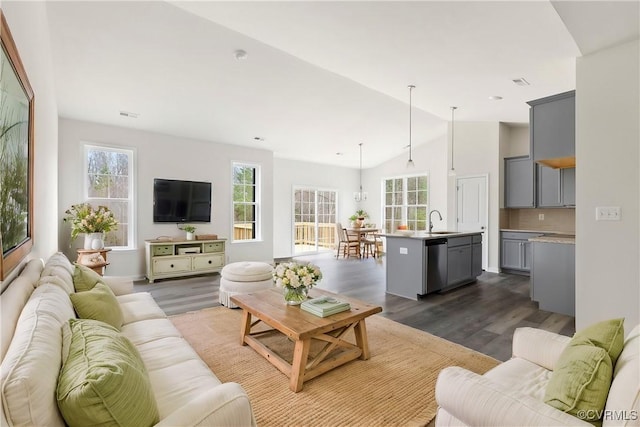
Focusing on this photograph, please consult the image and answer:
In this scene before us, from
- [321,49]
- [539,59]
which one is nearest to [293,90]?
[321,49]

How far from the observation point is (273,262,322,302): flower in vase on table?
96.4 inches

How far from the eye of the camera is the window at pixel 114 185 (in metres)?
4.94

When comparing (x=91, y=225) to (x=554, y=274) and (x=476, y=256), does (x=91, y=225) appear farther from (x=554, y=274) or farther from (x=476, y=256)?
(x=554, y=274)

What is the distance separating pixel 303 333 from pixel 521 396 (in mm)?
1213

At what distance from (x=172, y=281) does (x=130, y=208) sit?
1443 mm

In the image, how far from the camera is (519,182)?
5.88 m

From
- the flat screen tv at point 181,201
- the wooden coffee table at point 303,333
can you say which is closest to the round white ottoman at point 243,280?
the wooden coffee table at point 303,333

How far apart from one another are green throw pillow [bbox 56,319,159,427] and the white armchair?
1117 mm

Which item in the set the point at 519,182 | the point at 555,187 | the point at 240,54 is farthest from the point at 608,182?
the point at 240,54

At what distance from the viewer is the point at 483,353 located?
2.59 m

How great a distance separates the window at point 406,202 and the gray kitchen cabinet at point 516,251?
223 centimetres

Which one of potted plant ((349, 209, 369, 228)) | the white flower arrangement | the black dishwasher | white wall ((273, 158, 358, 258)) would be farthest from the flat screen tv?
the black dishwasher

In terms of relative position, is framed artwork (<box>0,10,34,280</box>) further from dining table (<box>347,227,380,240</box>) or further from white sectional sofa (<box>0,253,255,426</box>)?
dining table (<box>347,227,380,240</box>)

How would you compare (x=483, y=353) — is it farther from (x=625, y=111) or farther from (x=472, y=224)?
(x=472, y=224)
